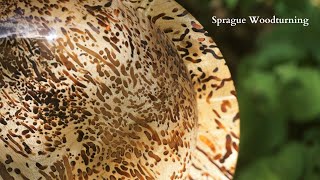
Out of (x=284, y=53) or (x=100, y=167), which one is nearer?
(x=100, y=167)

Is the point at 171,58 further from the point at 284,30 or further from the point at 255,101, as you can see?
the point at 284,30

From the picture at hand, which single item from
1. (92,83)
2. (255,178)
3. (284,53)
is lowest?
(255,178)

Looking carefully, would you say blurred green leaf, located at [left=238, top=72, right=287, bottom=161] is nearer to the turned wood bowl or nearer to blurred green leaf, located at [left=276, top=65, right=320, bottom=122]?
blurred green leaf, located at [left=276, top=65, right=320, bottom=122]

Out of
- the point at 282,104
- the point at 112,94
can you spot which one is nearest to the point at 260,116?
the point at 282,104

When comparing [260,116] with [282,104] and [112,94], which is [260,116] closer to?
[282,104]

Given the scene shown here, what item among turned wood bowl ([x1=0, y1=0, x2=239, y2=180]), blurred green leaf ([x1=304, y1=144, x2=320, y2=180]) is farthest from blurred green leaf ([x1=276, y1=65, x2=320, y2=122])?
turned wood bowl ([x1=0, y1=0, x2=239, y2=180])

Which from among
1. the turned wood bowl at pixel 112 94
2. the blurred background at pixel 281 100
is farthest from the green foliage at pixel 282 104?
the turned wood bowl at pixel 112 94

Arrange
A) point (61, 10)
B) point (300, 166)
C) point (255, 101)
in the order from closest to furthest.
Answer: point (61, 10) → point (300, 166) → point (255, 101)

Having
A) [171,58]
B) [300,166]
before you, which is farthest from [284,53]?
[171,58]
